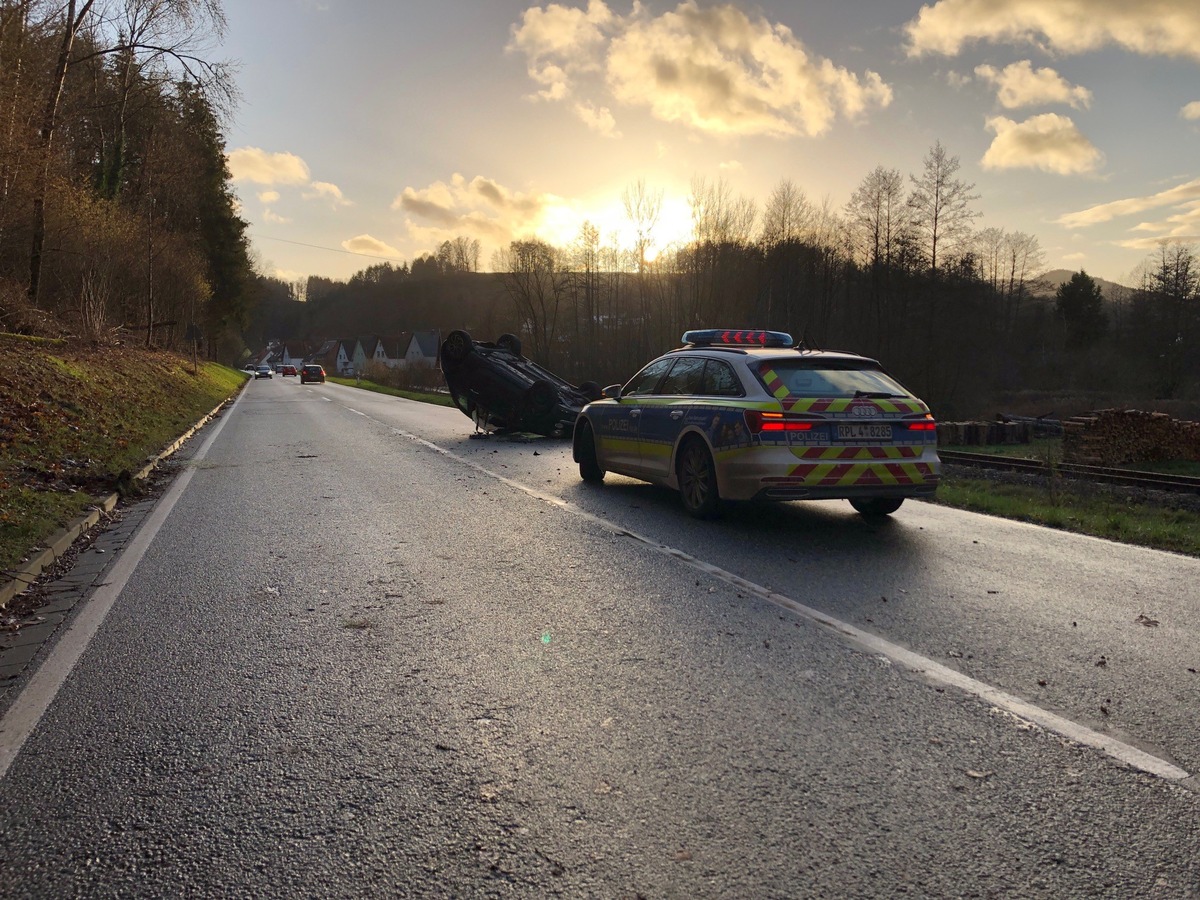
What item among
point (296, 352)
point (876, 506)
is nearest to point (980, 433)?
point (876, 506)

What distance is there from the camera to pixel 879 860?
2.55 meters

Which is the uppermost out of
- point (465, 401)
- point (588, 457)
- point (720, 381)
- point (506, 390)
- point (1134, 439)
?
point (720, 381)

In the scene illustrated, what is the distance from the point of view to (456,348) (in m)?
18.2

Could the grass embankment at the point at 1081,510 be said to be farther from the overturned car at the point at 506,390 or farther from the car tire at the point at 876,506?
the overturned car at the point at 506,390

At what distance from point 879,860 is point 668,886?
0.65 metres

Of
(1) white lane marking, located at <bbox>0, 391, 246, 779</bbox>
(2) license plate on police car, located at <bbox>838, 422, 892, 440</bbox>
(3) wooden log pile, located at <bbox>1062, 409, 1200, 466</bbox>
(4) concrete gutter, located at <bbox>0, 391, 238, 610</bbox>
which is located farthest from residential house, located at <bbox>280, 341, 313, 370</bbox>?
(2) license plate on police car, located at <bbox>838, 422, 892, 440</bbox>

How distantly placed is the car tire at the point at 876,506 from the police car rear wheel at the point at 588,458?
3460 mm

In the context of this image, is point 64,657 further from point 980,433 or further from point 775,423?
point 980,433

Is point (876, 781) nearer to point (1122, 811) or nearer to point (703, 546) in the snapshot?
point (1122, 811)

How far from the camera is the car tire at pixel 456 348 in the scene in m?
18.1

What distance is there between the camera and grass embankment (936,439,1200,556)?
8.25 meters

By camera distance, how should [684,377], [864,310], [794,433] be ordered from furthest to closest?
[864,310] < [684,377] < [794,433]

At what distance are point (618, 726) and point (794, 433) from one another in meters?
4.46

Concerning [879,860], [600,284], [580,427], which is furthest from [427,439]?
[600,284]
